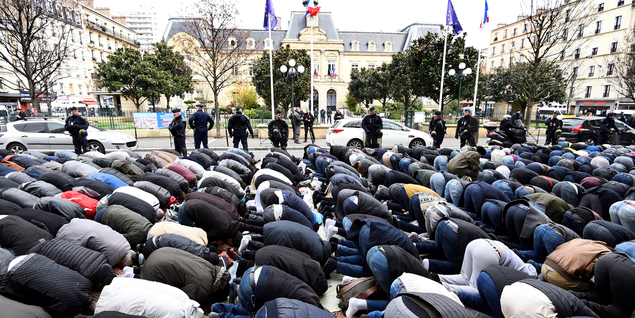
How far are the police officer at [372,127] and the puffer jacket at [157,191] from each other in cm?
769

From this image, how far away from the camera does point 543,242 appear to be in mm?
3736

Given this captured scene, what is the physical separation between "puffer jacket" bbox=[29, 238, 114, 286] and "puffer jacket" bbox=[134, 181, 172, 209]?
2068mm

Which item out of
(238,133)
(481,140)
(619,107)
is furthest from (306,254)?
(619,107)

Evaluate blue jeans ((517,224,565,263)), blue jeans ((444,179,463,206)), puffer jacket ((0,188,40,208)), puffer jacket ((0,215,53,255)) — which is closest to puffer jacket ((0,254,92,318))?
puffer jacket ((0,215,53,255))

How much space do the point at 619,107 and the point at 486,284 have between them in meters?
47.4

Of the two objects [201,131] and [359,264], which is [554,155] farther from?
[201,131]

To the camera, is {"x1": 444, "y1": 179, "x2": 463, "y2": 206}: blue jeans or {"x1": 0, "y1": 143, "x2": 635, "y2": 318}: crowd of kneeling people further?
{"x1": 444, "y1": 179, "x2": 463, "y2": 206}: blue jeans

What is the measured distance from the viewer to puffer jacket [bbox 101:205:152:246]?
3.98 metres

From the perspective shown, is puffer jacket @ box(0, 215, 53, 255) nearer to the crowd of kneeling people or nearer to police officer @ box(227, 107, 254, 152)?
the crowd of kneeling people

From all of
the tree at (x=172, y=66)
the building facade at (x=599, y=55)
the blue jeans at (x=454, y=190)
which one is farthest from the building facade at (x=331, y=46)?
the blue jeans at (x=454, y=190)

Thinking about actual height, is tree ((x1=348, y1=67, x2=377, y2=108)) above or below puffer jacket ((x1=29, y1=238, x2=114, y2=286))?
above

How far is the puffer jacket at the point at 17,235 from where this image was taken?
3180 mm

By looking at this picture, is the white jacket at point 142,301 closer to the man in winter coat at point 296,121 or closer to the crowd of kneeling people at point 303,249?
the crowd of kneeling people at point 303,249

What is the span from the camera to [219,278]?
10.7 feet
